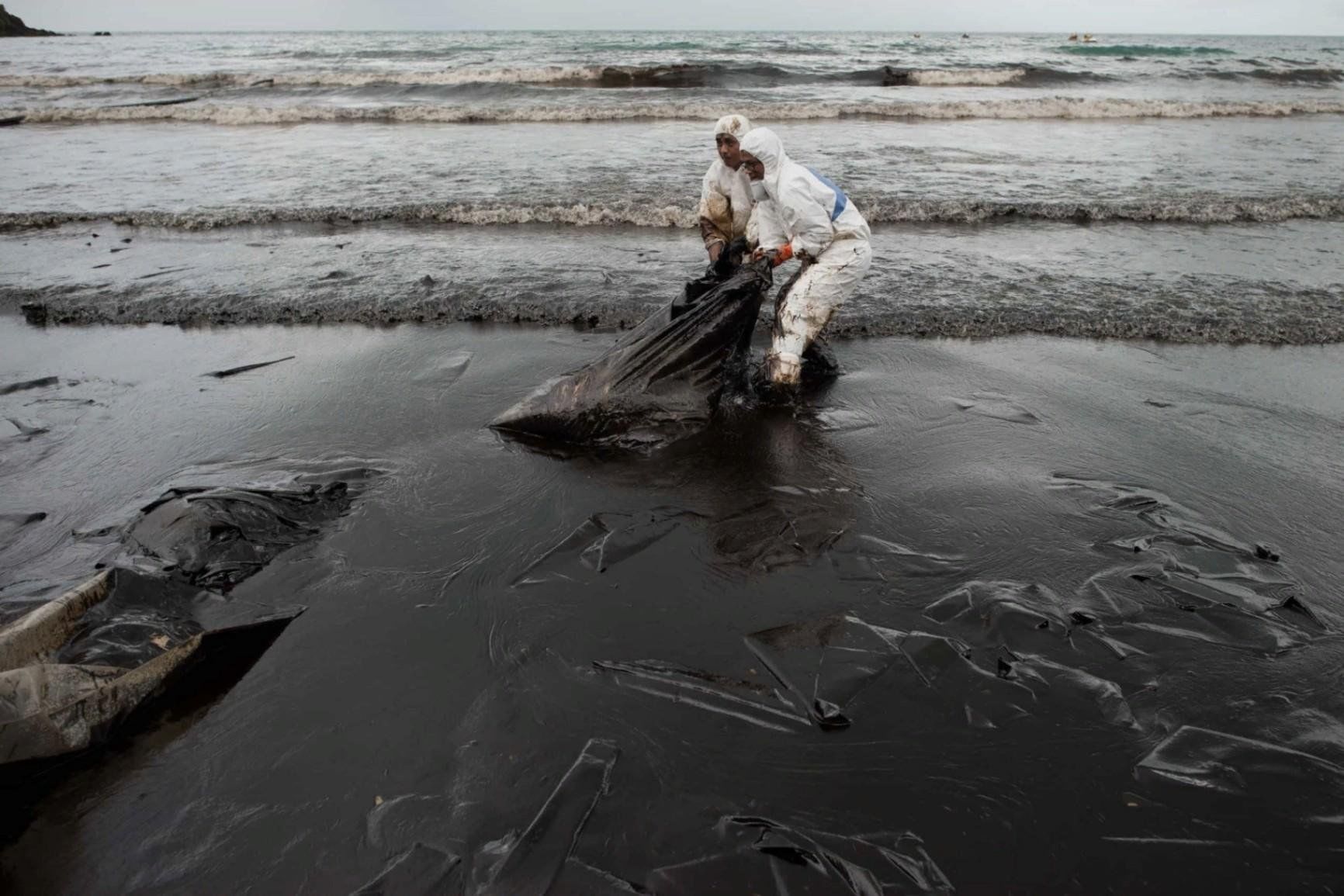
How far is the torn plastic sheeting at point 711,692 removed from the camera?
2.45 m

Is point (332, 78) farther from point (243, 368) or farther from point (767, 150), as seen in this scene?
point (767, 150)

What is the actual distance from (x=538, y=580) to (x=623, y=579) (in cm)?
36

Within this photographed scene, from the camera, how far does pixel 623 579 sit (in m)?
3.15

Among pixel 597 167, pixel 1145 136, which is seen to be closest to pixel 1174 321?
pixel 597 167

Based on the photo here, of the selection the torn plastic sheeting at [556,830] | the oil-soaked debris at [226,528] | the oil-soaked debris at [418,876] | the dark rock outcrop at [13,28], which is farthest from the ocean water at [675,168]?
the dark rock outcrop at [13,28]

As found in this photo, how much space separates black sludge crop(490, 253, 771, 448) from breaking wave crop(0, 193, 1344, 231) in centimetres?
503

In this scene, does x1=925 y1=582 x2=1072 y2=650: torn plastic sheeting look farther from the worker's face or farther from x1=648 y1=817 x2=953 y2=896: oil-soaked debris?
the worker's face

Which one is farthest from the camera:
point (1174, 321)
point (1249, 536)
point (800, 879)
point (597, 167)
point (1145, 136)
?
point (1145, 136)

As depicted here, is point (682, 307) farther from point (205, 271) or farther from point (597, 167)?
point (597, 167)

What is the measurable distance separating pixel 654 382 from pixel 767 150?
1.64 meters

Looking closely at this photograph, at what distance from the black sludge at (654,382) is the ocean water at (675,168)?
2.29 m

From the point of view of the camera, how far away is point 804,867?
200cm

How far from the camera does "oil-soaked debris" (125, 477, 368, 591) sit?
10.3ft

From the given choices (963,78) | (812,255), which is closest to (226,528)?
(812,255)
